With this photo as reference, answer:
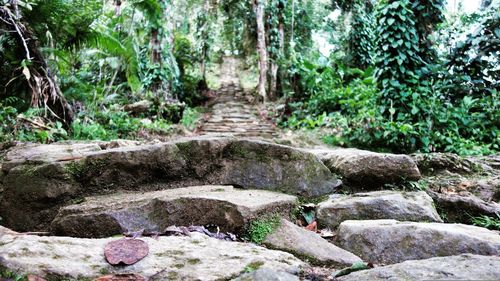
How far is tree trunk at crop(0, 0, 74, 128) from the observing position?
4370 millimetres

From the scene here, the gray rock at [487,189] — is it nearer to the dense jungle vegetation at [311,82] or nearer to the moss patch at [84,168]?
the dense jungle vegetation at [311,82]

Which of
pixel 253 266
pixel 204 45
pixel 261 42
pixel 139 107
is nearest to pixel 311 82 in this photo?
pixel 261 42

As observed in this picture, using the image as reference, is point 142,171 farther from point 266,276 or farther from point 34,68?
point 34,68

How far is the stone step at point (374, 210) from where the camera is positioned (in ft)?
8.53

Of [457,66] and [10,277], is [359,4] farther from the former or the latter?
[10,277]

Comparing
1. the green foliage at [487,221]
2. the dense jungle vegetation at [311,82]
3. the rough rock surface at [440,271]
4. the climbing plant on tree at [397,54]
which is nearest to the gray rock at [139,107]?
the dense jungle vegetation at [311,82]

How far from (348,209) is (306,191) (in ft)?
1.27

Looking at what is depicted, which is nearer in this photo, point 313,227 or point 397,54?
point 313,227

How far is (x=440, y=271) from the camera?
1407 mm

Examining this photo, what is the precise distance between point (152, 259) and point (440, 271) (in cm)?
115

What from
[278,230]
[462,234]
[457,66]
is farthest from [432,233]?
[457,66]

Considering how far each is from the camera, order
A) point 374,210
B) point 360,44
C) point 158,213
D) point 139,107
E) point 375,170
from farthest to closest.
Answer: point 360,44 → point 139,107 → point 375,170 → point 374,210 → point 158,213

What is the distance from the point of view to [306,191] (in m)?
2.91

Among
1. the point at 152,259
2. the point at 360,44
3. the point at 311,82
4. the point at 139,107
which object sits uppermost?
the point at 360,44
